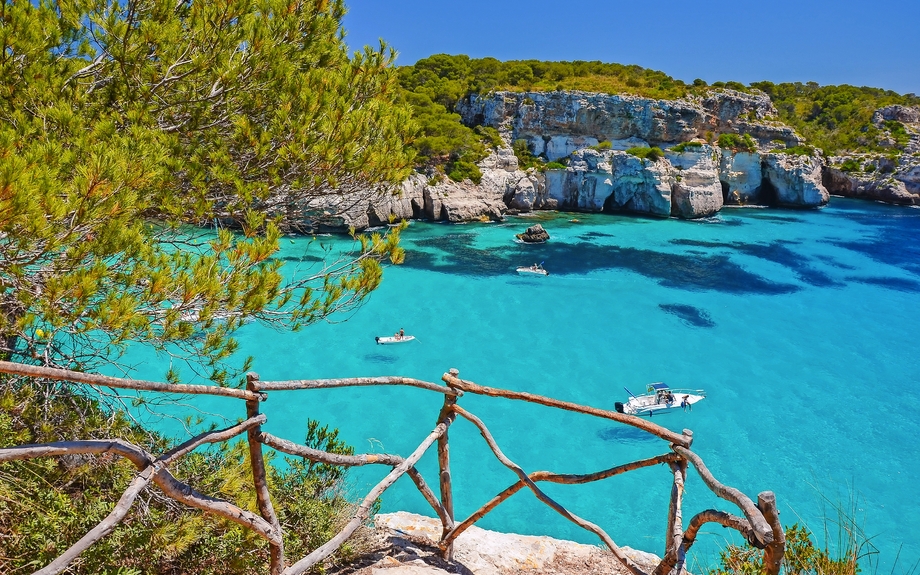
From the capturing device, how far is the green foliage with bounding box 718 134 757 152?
122 ft

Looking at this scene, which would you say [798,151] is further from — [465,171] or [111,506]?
[111,506]

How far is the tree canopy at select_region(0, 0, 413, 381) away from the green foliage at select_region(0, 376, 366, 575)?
1.23ft

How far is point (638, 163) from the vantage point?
111ft

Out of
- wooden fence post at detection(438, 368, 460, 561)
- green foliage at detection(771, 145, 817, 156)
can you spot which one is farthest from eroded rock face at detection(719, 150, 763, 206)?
wooden fence post at detection(438, 368, 460, 561)

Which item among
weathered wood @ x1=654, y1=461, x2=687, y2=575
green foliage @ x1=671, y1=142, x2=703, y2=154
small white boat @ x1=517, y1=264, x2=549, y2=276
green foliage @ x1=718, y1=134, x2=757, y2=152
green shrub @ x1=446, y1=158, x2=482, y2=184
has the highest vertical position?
green foliage @ x1=718, y1=134, x2=757, y2=152

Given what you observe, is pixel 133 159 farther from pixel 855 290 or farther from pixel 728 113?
pixel 728 113

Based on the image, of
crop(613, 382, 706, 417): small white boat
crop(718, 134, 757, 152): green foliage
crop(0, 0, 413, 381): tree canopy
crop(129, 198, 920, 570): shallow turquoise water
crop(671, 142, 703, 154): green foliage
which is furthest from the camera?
crop(718, 134, 757, 152): green foliage

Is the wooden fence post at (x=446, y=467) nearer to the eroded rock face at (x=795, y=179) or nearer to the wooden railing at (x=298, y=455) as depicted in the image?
the wooden railing at (x=298, y=455)

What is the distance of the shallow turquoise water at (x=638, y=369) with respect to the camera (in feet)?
29.9

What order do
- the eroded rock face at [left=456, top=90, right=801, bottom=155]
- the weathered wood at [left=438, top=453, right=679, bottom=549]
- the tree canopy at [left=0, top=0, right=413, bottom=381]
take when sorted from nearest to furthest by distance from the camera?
1. the tree canopy at [left=0, top=0, right=413, bottom=381]
2. the weathered wood at [left=438, top=453, right=679, bottom=549]
3. the eroded rock face at [left=456, top=90, right=801, bottom=155]

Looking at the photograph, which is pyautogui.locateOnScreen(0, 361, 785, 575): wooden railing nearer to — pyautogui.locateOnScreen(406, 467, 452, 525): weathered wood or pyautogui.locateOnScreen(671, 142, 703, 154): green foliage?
pyautogui.locateOnScreen(406, 467, 452, 525): weathered wood

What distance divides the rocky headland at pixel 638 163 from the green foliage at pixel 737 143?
0.11 m

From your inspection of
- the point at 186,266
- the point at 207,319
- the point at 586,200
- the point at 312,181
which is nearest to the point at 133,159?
the point at 186,266

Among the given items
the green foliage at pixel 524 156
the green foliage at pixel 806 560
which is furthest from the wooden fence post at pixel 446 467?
the green foliage at pixel 524 156
